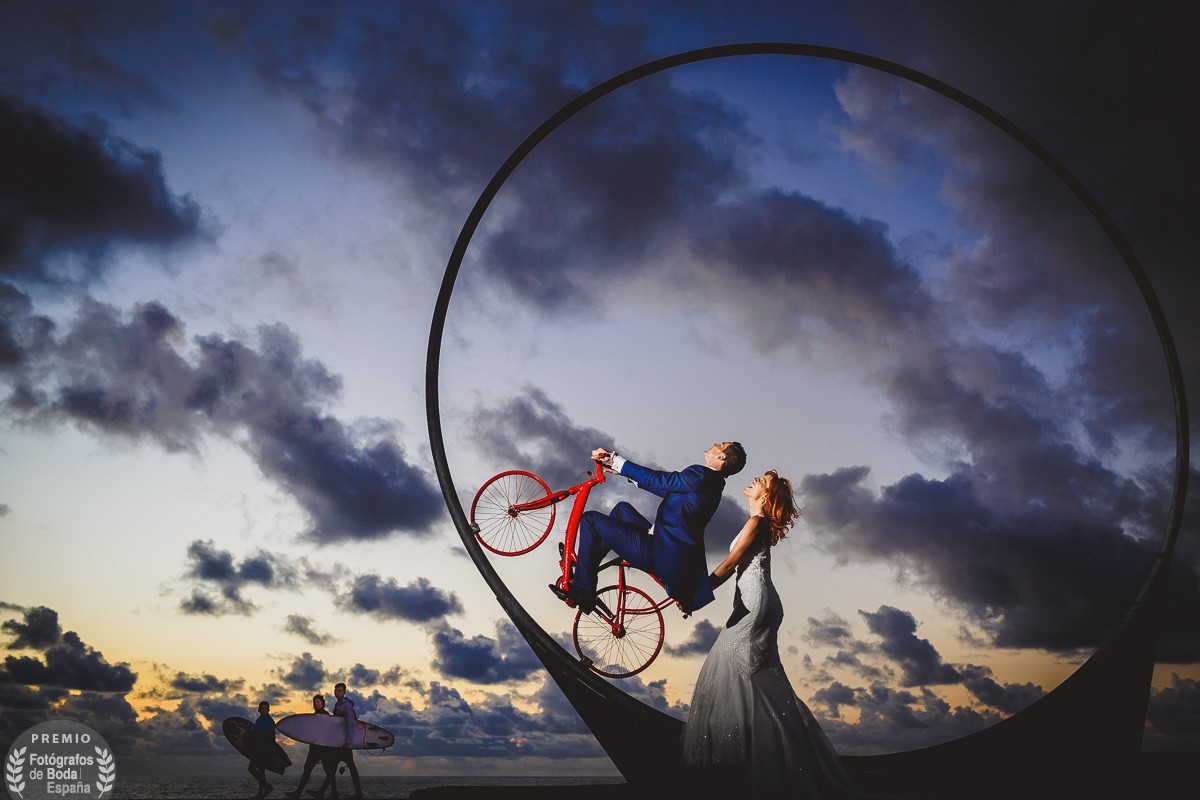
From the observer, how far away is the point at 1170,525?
8.67m

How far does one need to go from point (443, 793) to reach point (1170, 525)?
7960 millimetres

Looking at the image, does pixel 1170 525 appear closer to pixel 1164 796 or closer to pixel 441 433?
pixel 1164 796

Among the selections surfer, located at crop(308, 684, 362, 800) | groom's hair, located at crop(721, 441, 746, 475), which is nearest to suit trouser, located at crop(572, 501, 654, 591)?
groom's hair, located at crop(721, 441, 746, 475)

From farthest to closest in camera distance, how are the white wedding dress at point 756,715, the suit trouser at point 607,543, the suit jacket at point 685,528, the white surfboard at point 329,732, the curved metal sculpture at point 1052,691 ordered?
1. the white surfboard at point 329,732
2. the curved metal sculpture at point 1052,691
3. the suit trouser at point 607,543
4. the suit jacket at point 685,528
5. the white wedding dress at point 756,715

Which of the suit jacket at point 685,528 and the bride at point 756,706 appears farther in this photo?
the suit jacket at point 685,528

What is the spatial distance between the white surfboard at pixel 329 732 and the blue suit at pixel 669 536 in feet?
18.8

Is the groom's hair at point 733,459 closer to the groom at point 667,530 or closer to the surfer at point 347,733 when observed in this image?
the groom at point 667,530

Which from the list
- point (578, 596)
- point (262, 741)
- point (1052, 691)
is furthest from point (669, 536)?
point (262, 741)

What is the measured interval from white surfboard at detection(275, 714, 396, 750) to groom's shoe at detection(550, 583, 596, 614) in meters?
5.43

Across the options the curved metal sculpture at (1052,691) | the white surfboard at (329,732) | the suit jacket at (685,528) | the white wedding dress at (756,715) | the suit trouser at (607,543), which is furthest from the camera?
the white surfboard at (329,732)

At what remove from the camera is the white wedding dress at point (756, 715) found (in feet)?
20.5

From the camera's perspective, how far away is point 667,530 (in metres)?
7.68

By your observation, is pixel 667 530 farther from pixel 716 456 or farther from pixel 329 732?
pixel 329 732

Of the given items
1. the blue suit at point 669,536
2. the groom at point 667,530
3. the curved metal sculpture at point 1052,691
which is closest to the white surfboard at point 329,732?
the curved metal sculpture at point 1052,691
